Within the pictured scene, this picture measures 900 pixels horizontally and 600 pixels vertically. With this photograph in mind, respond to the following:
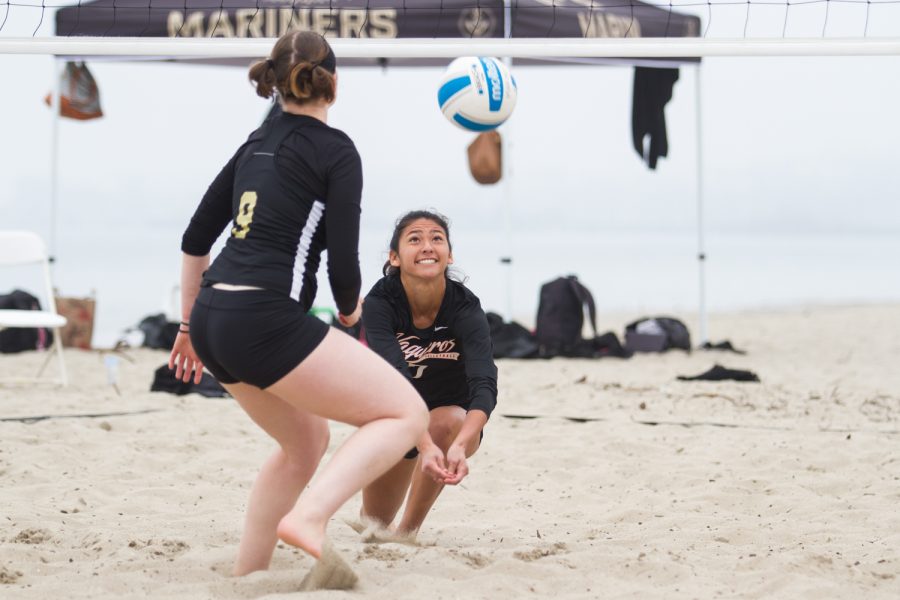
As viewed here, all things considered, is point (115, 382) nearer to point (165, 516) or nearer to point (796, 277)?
point (165, 516)

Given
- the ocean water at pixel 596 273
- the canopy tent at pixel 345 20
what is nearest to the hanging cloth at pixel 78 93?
the canopy tent at pixel 345 20

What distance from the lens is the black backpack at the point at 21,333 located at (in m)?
8.12

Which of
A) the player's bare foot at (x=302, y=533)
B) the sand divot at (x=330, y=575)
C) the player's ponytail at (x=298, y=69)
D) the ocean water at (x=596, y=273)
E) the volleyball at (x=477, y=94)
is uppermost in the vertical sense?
the volleyball at (x=477, y=94)

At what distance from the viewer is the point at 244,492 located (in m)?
4.07

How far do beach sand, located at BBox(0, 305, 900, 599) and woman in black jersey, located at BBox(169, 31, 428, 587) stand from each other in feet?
0.33

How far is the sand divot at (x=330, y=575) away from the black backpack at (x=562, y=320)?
5.95 meters

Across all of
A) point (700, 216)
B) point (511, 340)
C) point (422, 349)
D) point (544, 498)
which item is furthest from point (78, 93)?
point (422, 349)

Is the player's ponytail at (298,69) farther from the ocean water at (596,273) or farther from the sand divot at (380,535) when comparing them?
the ocean water at (596,273)

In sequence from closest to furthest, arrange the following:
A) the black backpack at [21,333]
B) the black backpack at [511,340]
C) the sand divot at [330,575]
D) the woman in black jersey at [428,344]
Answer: the sand divot at [330,575], the woman in black jersey at [428,344], the black backpack at [21,333], the black backpack at [511,340]

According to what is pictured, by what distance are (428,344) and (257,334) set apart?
3.08ft

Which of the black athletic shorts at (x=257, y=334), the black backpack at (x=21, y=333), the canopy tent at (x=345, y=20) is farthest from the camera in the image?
the black backpack at (x=21, y=333)

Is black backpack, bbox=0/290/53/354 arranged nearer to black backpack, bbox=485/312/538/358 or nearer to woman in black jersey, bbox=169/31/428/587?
black backpack, bbox=485/312/538/358

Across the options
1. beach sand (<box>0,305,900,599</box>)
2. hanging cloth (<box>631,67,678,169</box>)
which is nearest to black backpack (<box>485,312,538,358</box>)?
beach sand (<box>0,305,900,599</box>)

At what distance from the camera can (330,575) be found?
8.29 ft
